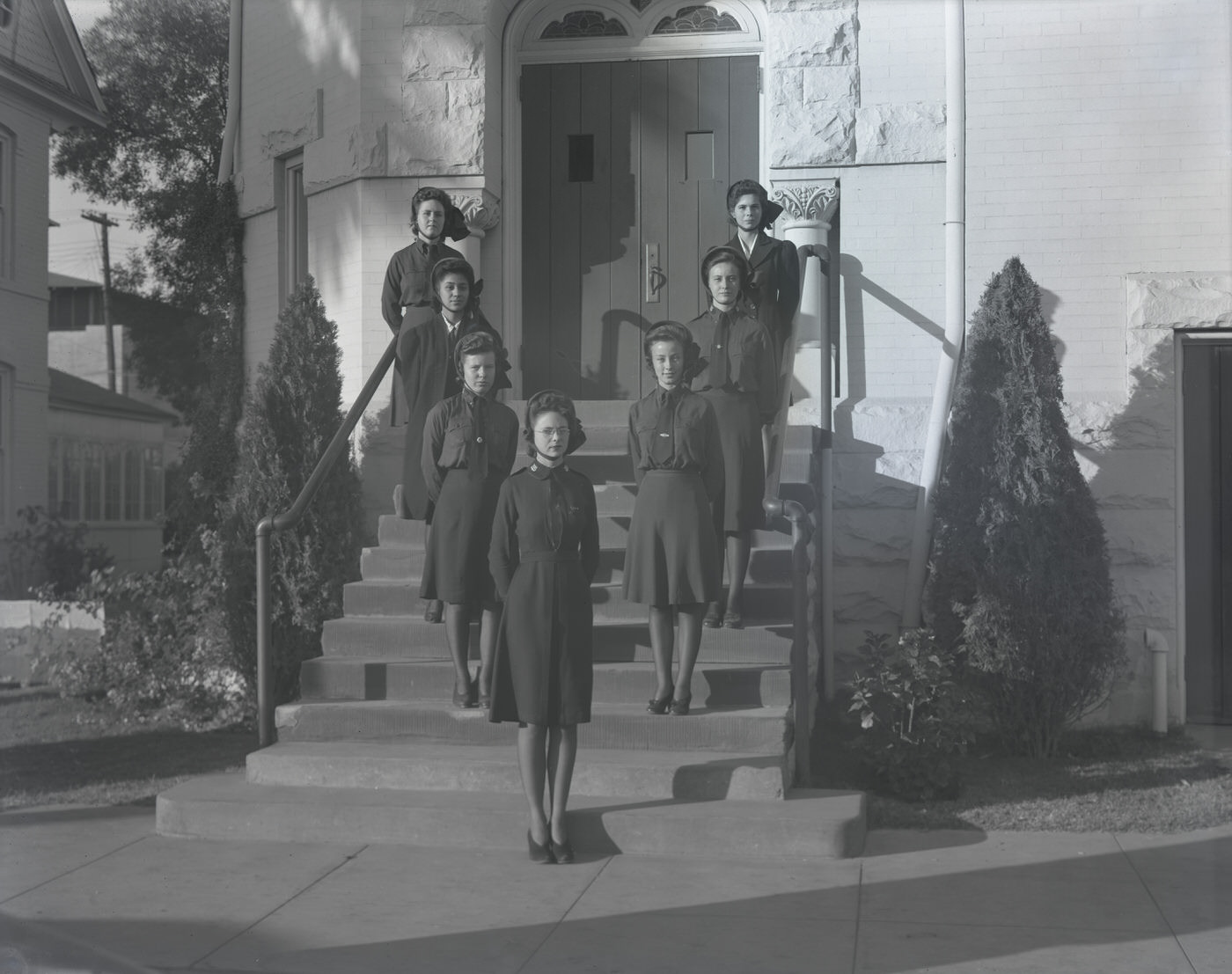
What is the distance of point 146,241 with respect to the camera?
60.1ft

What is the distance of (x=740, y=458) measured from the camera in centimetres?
643

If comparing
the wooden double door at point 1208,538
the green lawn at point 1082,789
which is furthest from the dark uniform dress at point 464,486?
the wooden double door at point 1208,538

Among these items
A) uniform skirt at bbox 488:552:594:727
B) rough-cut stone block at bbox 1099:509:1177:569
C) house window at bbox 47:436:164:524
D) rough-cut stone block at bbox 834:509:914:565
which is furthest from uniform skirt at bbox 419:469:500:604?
house window at bbox 47:436:164:524

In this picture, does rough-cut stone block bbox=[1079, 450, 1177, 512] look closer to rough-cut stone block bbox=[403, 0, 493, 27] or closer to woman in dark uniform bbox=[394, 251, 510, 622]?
woman in dark uniform bbox=[394, 251, 510, 622]

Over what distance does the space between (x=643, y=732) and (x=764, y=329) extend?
2.10 metres

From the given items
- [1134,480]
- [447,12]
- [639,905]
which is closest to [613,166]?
[447,12]

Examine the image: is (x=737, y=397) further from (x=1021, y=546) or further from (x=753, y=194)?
(x=1021, y=546)

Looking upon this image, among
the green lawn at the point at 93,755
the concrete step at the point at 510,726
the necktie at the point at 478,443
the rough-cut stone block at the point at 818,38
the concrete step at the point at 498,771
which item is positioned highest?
the rough-cut stone block at the point at 818,38

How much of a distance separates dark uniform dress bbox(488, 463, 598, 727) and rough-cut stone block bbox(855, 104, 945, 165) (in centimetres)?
410

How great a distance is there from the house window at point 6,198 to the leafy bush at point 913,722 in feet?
A: 34.3

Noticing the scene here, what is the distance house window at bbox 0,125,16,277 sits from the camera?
13.2 metres

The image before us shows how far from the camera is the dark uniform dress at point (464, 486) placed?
6.05m

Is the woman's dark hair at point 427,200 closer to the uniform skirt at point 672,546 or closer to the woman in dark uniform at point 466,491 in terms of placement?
the woman in dark uniform at point 466,491

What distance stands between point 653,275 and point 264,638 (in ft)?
13.4
